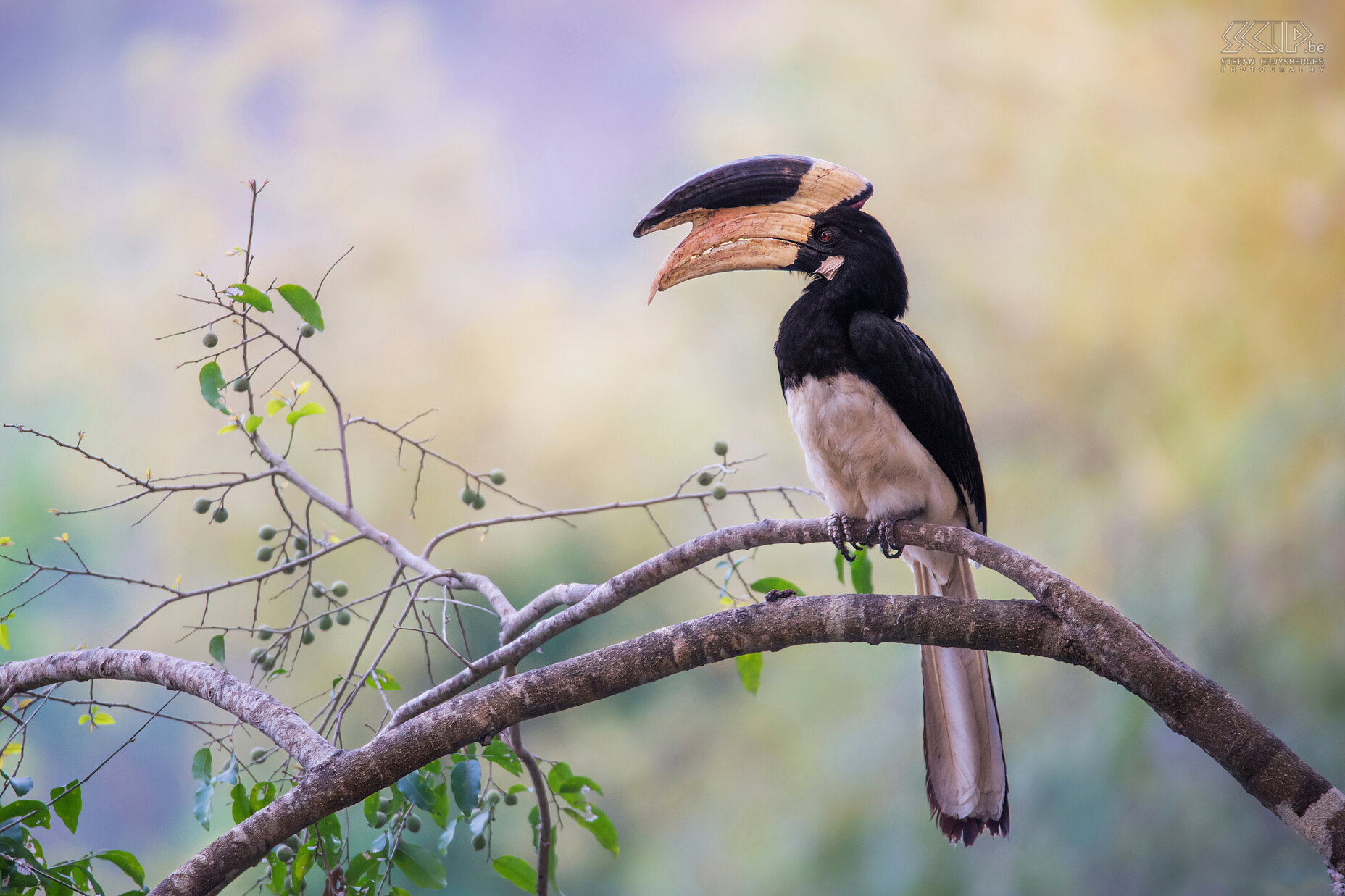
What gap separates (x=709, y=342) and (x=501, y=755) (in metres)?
2.13

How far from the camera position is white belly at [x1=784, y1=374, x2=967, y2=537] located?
1915mm

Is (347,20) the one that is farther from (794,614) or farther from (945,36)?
(794,614)

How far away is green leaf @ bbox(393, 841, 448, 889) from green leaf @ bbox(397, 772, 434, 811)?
9 cm

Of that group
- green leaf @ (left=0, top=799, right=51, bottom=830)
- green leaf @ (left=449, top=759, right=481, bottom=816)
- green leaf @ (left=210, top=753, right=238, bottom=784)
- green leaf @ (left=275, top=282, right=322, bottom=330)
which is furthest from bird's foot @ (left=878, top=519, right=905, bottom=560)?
green leaf @ (left=0, top=799, right=51, bottom=830)

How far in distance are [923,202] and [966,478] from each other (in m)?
1.82

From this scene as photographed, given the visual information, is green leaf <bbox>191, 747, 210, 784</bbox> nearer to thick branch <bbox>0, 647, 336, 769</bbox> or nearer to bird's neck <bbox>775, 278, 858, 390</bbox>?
thick branch <bbox>0, 647, 336, 769</bbox>

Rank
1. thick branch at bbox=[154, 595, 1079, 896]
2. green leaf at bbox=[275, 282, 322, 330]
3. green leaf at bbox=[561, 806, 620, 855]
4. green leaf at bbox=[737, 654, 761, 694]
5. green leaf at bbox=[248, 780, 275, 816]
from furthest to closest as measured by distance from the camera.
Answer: green leaf at bbox=[737, 654, 761, 694] → green leaf at bbox=[561, 806, 620, 855] → green leaf at bbox=[275, 282, 322, 330] → green leaf at bbox=[248, 780, 275, 816] → thick branch at bbox=[154, 595, 1079, 896]

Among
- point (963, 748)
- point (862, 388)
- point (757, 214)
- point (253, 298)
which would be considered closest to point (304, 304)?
point (253, 298)

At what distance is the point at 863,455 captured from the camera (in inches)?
75.9

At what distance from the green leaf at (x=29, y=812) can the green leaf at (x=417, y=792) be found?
0.55m

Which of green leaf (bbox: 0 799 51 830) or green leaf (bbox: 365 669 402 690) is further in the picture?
green leaf (bbox: 365 669 402 690)

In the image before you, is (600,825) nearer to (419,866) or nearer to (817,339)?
(419,866)

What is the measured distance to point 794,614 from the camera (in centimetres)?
147

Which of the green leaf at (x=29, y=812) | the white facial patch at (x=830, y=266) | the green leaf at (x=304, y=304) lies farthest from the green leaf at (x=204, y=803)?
the white facial patch at (x=830, y=266)
